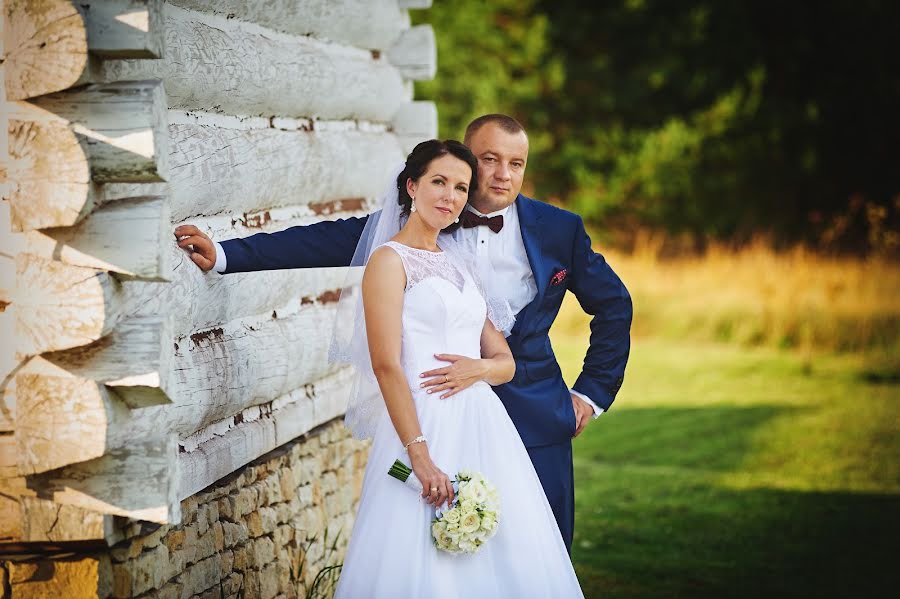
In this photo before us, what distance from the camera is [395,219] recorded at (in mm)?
3973

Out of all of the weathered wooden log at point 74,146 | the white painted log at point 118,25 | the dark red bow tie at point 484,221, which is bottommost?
the dark red bow tie at point 484,221

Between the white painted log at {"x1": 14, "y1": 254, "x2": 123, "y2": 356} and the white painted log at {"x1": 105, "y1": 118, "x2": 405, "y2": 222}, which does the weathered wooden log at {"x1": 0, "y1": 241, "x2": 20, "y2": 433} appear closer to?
the white painted log at {"x1": 14, "y1": 254, "x2": 123, "y2": 356}

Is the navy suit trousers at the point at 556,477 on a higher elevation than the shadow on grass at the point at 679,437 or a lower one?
higher

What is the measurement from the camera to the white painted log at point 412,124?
6762 millimetres

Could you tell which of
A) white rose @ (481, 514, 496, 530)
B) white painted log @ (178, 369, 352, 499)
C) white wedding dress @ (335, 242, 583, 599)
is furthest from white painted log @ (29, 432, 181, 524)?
white rose @ (481, 514, 496, 530)

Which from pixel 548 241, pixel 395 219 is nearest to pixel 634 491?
pixel 548 241

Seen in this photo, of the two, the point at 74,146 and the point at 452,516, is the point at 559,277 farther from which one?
the point at 74,146

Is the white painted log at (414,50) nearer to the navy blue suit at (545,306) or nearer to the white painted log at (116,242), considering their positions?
the navy blue suit at (545,306)

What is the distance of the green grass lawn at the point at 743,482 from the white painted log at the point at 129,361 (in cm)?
337

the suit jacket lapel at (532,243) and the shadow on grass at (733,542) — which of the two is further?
the shadow on grass at (733,542)

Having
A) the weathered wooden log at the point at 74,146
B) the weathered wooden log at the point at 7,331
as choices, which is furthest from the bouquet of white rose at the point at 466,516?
the weathered wooden log at the point at 74,146

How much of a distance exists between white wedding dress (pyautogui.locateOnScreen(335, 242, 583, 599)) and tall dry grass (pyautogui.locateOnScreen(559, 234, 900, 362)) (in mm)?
9680

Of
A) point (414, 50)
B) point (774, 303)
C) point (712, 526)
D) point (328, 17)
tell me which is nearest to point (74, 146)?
point (328, 17)

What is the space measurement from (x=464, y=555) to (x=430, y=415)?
46cm
